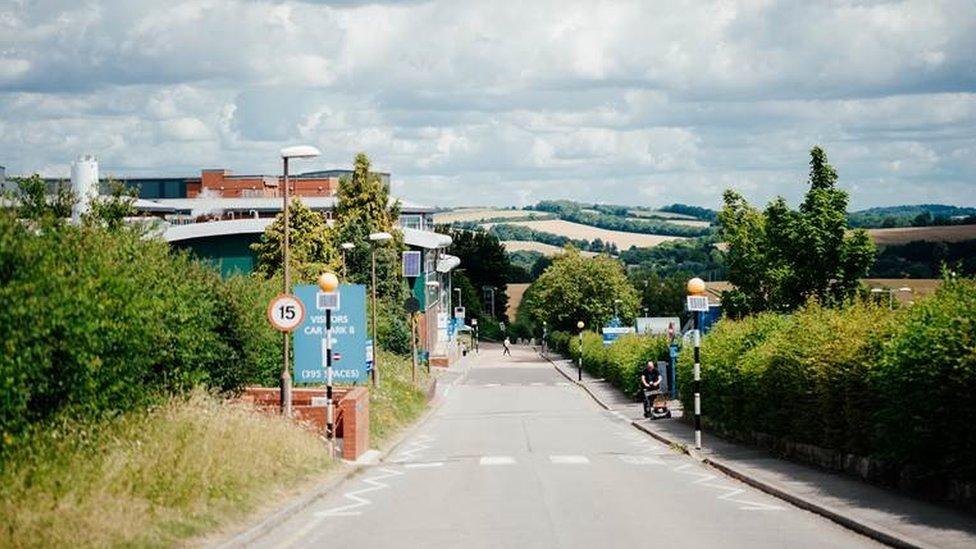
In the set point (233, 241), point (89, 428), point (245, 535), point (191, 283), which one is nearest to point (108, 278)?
point (89, 428)

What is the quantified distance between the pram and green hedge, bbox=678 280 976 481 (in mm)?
12100

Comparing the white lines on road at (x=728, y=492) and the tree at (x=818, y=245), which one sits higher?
the tree at (x=818, y=245)

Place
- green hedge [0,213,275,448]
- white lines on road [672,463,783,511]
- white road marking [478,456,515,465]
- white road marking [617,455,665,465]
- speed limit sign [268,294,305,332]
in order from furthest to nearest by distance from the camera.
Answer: white road marking [478,456,515,465] < white road marking [617,455,665,465] < speed limit sign [268,294,305,332] < white lines on road [672,463,783,511] < green hedge [0,213,275,448]

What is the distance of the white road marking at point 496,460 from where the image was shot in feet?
96.7

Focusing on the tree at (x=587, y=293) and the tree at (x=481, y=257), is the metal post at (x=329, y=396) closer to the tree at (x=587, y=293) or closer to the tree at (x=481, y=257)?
the tree at (x=587, y=293)

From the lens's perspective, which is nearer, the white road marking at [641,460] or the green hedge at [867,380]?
the green hedge at [867,380]

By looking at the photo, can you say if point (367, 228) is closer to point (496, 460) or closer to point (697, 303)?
point (697, 303)

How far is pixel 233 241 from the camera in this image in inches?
3728

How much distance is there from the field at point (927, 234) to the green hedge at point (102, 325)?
92592 mm

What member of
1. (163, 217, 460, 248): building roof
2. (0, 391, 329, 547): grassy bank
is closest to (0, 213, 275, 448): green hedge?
(0, 391, 329, 547): grassy bank

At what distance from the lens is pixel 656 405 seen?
155 feet

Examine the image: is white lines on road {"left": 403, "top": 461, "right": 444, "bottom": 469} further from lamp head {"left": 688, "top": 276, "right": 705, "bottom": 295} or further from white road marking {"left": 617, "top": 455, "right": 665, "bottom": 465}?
lamp head {"left": 688, "top": 276, "right": 705, "bottom": 295}

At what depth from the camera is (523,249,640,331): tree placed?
13350 cm

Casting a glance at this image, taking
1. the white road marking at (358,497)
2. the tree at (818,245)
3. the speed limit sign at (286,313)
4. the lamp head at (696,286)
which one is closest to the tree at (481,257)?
the tree at (818,245)
